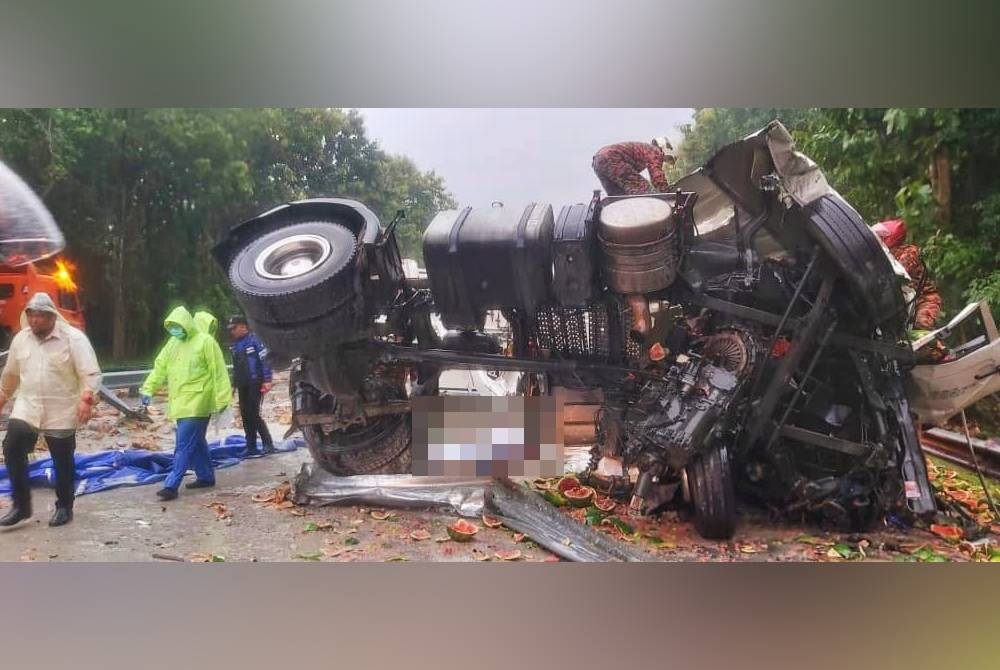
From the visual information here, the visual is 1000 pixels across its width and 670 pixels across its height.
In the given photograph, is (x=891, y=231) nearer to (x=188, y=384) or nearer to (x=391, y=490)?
(x=391, y=490)

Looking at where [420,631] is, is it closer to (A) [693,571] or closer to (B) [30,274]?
(A) [693,571]

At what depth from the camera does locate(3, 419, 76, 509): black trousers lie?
2623 mm

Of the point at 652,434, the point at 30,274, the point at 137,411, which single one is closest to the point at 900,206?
the point at 652,434

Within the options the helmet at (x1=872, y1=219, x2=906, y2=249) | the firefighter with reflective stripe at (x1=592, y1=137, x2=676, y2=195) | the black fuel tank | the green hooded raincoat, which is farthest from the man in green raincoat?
the helmet at (x1=872, y1=219, x2=906, y2=249)

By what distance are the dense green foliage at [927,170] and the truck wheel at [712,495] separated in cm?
123

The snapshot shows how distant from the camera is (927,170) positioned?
2.86 meters

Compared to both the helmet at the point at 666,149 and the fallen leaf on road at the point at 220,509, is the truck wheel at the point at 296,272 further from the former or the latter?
the helmet at the point at 666,149

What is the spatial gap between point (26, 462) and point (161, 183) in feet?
4.19

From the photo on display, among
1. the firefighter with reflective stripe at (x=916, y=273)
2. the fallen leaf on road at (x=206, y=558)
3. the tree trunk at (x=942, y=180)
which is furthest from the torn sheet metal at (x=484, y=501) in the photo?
the tree trunk at (x=942, y=180)

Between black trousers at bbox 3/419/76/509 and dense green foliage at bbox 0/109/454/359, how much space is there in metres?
0.45

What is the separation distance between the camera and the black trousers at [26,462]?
262 centimetres

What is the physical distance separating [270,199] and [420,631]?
1857mm
